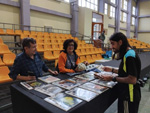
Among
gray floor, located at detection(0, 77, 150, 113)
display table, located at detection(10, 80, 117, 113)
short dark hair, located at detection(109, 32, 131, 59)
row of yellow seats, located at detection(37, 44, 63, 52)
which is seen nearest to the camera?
display table, located at detection(10, 80, 117, 113)

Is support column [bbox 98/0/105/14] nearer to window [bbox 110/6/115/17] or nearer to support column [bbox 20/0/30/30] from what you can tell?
window [bbox 110/6/115/17]

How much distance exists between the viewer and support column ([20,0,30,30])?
6.02 metres

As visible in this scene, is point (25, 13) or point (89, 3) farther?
point (89, 3)

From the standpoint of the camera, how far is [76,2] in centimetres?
870

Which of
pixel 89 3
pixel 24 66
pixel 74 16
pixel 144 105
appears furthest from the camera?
pixel 89 3

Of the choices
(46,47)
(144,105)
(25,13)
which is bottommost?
(144,105)

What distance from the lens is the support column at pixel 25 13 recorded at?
602 centimetres

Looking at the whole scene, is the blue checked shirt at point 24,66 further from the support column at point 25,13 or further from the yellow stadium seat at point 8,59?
the support column at point 25,13

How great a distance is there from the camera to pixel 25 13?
20.1 feet

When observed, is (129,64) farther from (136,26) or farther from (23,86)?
(136,26)

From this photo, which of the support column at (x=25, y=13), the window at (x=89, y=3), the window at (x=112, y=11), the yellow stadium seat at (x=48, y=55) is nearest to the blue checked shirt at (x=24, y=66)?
the yellow stadium seat at (x=48, y=55)

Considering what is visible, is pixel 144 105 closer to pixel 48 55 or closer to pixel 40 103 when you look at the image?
pixel 40 103

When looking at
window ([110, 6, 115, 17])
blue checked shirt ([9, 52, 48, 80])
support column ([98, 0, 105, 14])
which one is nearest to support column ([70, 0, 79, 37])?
support column ([98, 0, 105, 14])

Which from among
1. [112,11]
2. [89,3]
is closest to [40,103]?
[89,3]
